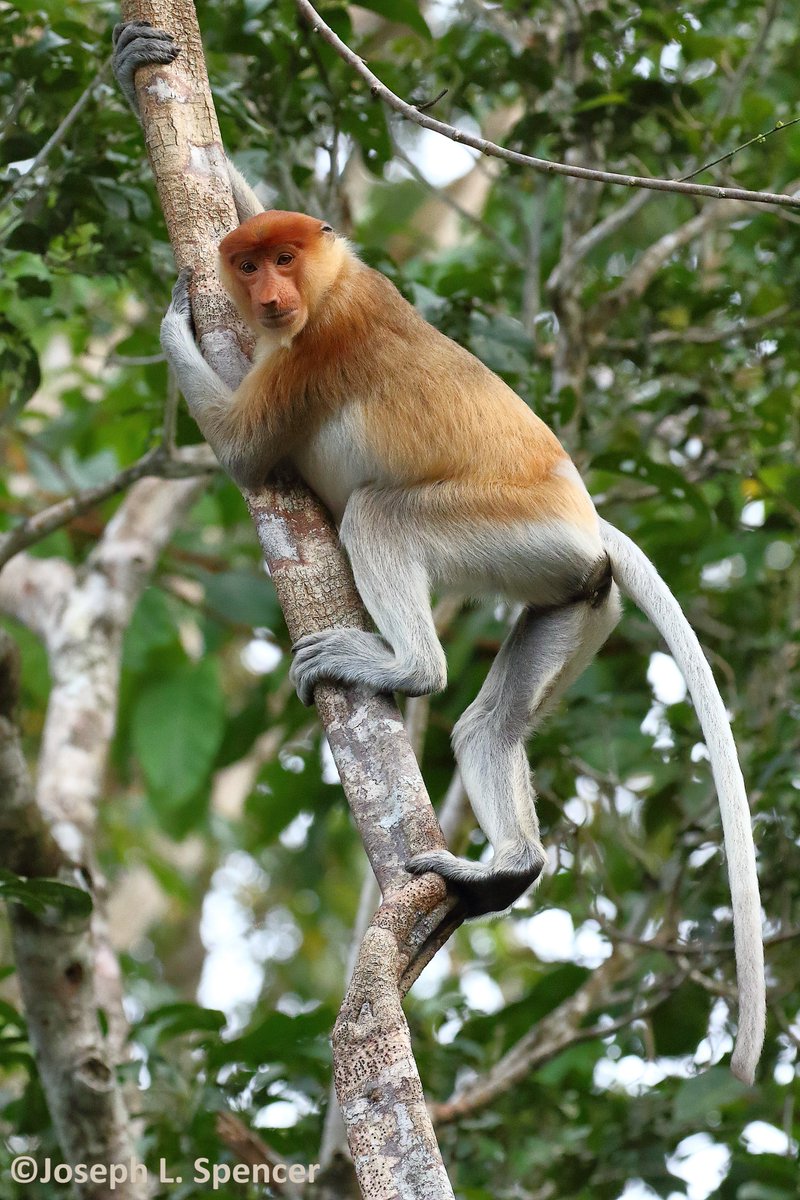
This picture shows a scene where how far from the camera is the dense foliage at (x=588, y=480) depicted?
4.11 meters

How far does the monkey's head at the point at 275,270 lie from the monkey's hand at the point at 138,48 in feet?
1.57

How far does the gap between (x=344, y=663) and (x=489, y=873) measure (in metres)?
0.61

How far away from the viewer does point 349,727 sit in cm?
289

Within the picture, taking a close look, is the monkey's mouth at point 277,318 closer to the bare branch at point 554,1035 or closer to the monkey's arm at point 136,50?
the monkey's arm at point 136,50

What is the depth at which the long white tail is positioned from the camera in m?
A: 2.59

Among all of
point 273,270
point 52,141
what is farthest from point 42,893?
point 52,141

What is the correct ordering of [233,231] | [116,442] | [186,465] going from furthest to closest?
[116,442] < [186,465] < [233,231]

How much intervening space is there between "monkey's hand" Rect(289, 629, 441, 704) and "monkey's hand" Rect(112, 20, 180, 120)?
5.30ft

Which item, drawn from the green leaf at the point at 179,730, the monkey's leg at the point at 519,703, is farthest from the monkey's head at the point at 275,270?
the green leaf at the point at 179,730

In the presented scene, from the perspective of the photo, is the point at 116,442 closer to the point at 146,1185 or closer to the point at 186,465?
the point at 186,465

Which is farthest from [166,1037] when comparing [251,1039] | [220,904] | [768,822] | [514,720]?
[220,904]

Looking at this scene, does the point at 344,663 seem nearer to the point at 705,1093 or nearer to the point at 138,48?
the point at 138,48

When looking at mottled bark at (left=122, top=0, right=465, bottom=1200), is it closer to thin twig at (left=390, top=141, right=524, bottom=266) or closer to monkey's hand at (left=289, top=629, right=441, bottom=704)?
monkey's hand at (left=289, top=629, right=441, bottom=704)

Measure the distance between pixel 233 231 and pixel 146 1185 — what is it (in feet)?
9.24
